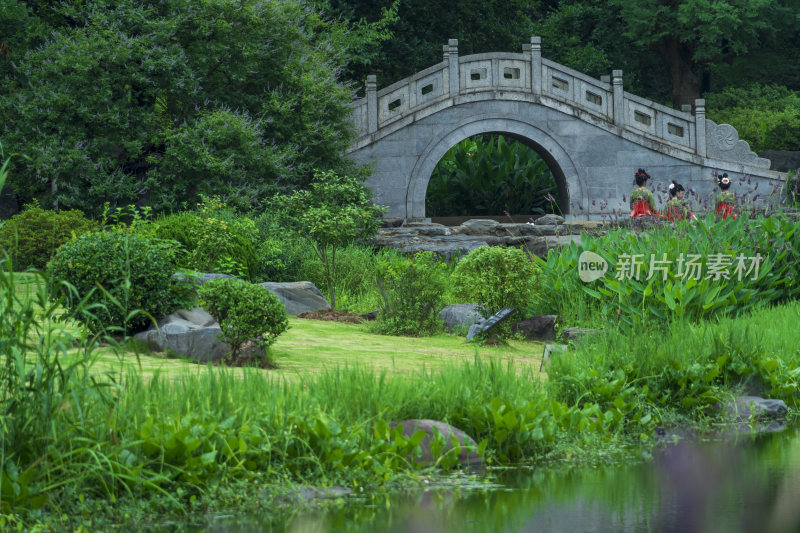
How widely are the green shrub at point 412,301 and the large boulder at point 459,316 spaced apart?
0.19 metres

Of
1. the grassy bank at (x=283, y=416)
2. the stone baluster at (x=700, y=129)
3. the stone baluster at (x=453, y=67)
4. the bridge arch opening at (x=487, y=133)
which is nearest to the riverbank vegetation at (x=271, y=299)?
the grassy bank at (x=283, y=416)

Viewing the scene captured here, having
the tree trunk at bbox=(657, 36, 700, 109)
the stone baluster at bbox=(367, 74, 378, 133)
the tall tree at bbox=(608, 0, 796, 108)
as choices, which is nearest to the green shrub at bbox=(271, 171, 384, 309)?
the stone baluster at bbox=(367, 74, 378, 133)

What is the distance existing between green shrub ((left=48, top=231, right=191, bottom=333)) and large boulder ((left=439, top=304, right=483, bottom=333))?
3658 mm

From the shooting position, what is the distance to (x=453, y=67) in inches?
884

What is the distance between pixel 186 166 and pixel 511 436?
12.4 metres

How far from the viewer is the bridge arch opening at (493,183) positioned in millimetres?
26594

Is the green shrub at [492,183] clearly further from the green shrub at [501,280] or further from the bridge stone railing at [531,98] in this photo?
the green shrub at [501,280]

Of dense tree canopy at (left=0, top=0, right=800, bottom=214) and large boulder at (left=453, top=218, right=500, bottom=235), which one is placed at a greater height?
dense tree canopy at (left=0, top=0, right=800, bottom=214)

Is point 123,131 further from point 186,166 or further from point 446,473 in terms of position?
point 446,473

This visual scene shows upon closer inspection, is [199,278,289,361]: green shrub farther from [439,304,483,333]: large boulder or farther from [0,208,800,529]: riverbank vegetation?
[439,304,483,333]: large boulder

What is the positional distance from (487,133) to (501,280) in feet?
37.6

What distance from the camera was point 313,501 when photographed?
5.53 metres

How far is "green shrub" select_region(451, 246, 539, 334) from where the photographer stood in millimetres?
12055

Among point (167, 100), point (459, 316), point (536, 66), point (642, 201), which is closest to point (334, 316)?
point (459, 316)
